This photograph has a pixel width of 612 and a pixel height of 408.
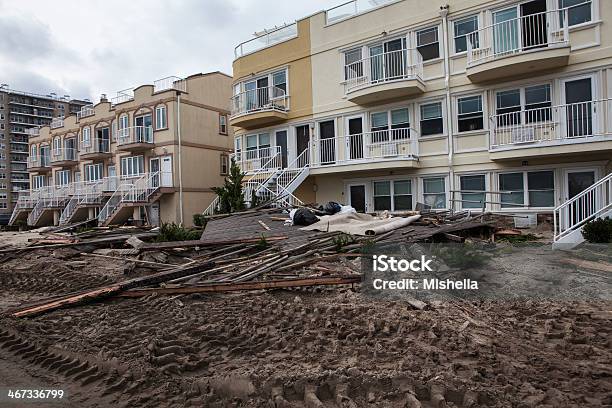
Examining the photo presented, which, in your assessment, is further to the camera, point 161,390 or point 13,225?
point 13,225

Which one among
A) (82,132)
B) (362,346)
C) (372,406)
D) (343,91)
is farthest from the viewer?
(82,132)

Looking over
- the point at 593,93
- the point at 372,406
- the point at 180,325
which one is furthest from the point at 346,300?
the point at 593,93

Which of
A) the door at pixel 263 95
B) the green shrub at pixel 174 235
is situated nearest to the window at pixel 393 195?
the door at pixel 263 95

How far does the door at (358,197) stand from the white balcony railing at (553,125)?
649cm

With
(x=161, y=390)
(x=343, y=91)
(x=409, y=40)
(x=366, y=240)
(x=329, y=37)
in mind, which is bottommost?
(x=161, y=390)

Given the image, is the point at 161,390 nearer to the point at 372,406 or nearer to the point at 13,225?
the point at 372,406

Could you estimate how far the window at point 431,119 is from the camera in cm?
1823

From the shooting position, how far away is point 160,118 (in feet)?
102

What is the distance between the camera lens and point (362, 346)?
4.78 meters

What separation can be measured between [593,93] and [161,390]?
16.7 meters

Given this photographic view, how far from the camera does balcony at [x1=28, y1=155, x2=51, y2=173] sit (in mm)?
44000

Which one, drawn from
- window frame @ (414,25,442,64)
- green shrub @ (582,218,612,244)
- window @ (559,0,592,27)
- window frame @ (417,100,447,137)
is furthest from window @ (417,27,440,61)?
green shrub @ (582,218,612,244)

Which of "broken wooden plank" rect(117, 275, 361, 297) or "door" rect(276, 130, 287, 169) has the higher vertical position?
"door" rect(276, 130, 287, 169)

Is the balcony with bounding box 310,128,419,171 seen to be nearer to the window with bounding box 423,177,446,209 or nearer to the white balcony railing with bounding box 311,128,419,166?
the white balcony railing with bounding box 311,128,419,166
